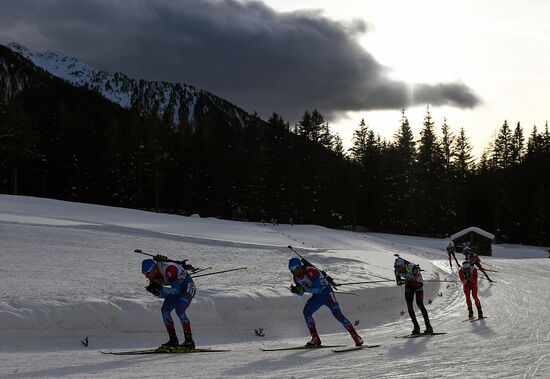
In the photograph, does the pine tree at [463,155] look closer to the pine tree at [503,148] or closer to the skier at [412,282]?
the pine tree at [503,148]

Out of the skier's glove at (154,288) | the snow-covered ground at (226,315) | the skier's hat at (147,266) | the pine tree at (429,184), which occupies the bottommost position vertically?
the snow-covered ground at (226,315)

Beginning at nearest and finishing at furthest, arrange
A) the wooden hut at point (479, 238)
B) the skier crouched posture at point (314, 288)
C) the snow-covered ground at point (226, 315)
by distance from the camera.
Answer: the snow-covered ground at point (226, 315)
the skier crouched posture at point (314, 288)
the wooden hut at point (479, 238)

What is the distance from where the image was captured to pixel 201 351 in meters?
11.5

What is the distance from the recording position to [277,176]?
73.3 m

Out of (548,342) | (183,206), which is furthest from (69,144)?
(548,342)

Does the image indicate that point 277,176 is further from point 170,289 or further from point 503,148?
point 170,289

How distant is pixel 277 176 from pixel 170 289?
203 feet

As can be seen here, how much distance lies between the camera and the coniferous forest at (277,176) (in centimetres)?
6838

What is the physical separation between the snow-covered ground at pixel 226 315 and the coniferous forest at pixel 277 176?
1504 inches

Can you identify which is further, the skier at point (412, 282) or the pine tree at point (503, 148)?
the pine tree at point (503, 148)

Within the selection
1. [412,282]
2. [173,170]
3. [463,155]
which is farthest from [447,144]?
[412,282]

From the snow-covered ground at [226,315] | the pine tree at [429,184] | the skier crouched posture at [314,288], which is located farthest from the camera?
the pine tree at [429,184]

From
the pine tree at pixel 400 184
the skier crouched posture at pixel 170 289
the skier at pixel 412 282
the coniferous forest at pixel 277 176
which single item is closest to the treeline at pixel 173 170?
the coniferous forest at pixel 277 176

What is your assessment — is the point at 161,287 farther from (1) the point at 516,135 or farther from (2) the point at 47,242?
(1) the point at 516,135
